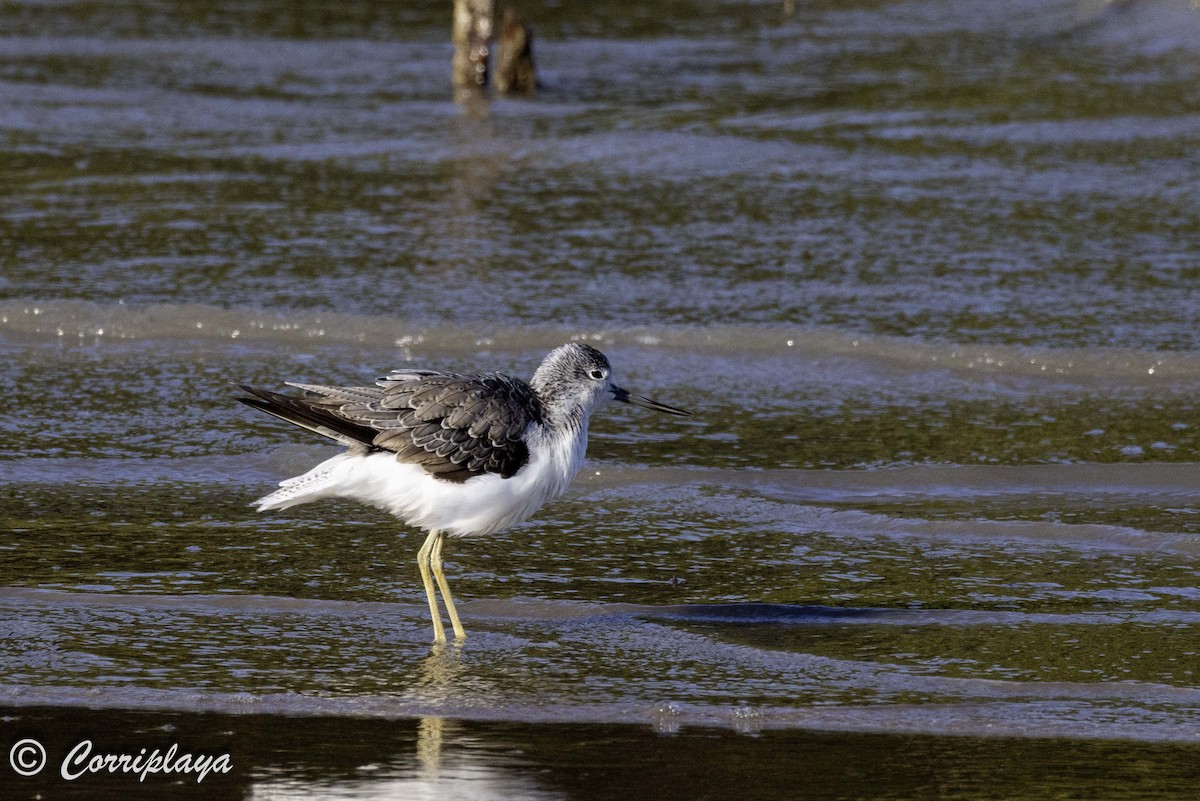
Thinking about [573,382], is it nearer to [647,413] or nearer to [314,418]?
[314,418]

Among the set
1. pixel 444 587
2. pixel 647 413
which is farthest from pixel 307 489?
pixel 647 413

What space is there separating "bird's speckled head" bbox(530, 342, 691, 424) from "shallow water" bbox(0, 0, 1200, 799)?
652 mm

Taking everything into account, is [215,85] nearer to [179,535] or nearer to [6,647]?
[179,535]

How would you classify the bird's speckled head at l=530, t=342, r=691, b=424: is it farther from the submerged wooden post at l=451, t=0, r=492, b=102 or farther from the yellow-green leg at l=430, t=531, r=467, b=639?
the submerged wooden post at l=451, t=0, r=492, b=102

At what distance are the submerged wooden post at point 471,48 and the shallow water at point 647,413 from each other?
273 mm

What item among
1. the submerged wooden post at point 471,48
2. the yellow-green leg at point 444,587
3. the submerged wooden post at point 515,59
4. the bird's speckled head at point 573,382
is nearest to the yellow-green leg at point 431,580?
the yellow-green leg at point 444,587

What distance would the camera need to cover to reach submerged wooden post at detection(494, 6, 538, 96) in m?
Result: 15.3

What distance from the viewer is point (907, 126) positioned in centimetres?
1394

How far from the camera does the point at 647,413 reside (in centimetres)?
841

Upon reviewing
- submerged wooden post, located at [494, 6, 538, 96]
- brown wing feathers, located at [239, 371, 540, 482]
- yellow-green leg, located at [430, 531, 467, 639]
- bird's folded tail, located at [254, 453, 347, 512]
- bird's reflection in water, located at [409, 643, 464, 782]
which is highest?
submerged wooden post, located at [494, 6, 538, 96]

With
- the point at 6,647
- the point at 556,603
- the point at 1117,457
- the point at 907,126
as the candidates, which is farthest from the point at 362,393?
the point at 907,126

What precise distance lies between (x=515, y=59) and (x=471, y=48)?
1.84 ft

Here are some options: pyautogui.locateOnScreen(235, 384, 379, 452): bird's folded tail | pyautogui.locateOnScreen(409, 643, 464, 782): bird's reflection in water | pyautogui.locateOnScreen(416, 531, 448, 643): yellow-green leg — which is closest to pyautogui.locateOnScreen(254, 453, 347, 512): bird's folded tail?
pyautogui.locateOnScreen(235, 384, 379, 452): bird's folded tail

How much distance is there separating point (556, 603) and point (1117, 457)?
119 inches
